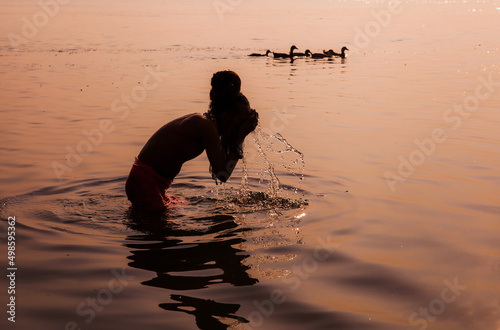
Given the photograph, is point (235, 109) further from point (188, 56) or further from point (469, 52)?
point (469, 52)

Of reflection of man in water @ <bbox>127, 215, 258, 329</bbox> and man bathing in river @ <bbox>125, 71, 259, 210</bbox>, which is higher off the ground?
man bathing in river @ <bbox>125, 71, 259, 210</bbox>

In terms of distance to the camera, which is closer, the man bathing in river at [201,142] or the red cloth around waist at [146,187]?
the man bathing in river at [201,142]

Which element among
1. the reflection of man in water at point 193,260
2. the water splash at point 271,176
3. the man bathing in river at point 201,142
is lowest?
the reflection of man in water at point 193,260

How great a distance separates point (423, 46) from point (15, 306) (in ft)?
94.3

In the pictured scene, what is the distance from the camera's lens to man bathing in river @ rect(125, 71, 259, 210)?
5684mm

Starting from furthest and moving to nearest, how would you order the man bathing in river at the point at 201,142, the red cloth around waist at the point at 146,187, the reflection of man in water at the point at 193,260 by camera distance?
the red cloth around waist at the point at 146,187 < the man bathing in river at the point at 201,142 < the reflection of man in water at the point at 193,260

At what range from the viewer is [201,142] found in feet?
19.4

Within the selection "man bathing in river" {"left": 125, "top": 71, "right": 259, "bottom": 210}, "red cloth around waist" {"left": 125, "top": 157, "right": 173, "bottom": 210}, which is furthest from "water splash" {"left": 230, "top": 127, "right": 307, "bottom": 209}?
"red cloth around waist" {"left": 125, "top": 157, "right": 173, "bottom": 210}

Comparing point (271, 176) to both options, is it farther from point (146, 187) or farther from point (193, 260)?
point (193, 260)

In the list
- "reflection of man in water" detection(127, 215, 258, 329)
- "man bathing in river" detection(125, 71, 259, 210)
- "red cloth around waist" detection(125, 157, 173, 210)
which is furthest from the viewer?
"red cloth around waist" detection(125, 157, 173, 210)

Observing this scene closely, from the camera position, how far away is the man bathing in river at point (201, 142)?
18.6 ft

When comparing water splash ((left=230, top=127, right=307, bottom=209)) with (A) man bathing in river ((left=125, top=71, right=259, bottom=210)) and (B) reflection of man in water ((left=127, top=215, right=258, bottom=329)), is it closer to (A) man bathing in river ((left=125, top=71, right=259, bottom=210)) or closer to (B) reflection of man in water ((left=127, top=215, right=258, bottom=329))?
(A) man bathing in river ((left=125, top=71, right=259, bottom=210))

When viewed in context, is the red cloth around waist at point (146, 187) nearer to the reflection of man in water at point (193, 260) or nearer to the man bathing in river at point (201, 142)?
the man bathing in river at point (201, 142)

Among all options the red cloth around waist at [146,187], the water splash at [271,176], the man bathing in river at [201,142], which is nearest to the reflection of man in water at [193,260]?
the red cloth around waist at [146,187]
